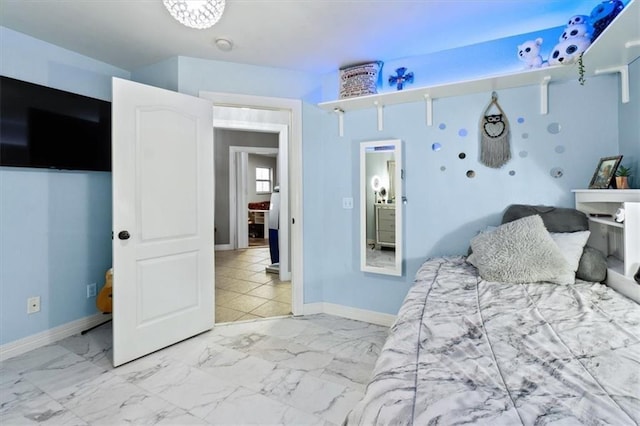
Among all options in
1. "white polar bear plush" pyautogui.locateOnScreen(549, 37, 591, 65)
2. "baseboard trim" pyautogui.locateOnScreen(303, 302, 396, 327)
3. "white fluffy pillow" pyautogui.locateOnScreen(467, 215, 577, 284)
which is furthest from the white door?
"white polar bear plush" pyautogui.locateOnScreen(549, 37, 591, 65)

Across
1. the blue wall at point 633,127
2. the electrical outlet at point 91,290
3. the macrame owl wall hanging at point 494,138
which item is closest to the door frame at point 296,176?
the macrame owl wall hanging at point 494,138

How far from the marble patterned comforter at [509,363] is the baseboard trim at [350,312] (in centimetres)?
138

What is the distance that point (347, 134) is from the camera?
2801 mm

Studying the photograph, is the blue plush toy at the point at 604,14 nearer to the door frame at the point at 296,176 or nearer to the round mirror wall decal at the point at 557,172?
the round mirror wall decal at the point at 557,172

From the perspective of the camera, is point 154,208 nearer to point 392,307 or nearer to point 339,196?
point 339,196

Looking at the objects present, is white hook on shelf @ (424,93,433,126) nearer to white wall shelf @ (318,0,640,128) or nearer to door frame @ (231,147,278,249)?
white wall shelf @ (318,0,640,128)

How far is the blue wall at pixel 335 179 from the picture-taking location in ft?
6.74

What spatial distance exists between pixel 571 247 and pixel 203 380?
233cm

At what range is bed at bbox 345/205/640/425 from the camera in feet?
2.20

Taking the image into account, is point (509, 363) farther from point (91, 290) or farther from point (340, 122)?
point (91, 290)

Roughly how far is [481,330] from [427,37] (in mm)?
2095

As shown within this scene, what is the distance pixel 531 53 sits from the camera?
2.02m

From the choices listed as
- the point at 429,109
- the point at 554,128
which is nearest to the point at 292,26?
the point at 429,109

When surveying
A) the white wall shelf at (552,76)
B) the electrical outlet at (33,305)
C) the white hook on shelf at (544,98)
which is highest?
the white wall shelf at (552,76)
